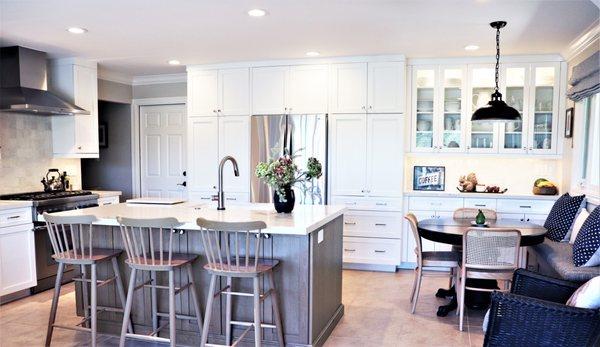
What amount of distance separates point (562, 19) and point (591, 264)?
1.93 m

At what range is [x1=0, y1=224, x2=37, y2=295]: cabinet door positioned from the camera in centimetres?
390

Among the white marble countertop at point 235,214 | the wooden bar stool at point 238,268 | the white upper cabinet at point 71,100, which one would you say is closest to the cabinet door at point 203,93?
the white upper cabinet at point 71,100

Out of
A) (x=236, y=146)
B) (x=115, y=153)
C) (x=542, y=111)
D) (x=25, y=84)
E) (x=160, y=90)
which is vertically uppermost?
(x=160, y=90)

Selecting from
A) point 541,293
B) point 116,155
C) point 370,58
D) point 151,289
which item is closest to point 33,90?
point 116,155

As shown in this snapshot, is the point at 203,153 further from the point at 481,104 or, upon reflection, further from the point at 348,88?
the point at 481,104

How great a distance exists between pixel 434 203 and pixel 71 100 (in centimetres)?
427

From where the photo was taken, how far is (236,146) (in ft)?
17.9

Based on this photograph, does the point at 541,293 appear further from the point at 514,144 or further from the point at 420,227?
the point at 514,144

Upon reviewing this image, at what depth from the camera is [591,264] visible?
120 inches

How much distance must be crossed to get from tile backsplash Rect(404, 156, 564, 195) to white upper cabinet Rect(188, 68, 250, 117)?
2.16 metres

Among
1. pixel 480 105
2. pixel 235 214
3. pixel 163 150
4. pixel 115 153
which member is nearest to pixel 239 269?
pixel 235 214

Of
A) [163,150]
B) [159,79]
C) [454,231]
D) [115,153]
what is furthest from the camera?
[115,153]

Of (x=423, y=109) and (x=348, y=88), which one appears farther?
(x=423, y=109)

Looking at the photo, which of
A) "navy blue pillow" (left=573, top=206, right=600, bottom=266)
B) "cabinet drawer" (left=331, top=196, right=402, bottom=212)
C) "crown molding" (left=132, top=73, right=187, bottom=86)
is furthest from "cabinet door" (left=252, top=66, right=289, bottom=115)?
"navy blue pillow" (left=573, top=206, right=600, bottom=266)
